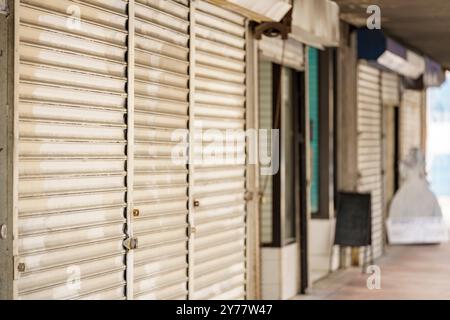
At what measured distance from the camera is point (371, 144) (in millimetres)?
12930

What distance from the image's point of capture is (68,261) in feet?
16.4

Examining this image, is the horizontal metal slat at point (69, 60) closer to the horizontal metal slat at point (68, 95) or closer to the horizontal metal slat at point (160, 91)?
the horizontal metal slat at point (68, 95)

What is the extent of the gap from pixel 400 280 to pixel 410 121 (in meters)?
6.71

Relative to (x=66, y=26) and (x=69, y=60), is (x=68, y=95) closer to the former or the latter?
(x=69, y=60)

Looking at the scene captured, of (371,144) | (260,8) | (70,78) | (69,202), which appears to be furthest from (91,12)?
(371,144)

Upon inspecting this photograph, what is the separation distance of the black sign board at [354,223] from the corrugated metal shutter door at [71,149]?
5663 mm

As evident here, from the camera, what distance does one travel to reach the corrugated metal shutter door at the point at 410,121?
15.9 m

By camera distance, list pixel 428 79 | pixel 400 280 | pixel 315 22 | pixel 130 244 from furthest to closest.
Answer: pixel 428 79
pixel 400 280
pixel 315 22
pixel 130 244

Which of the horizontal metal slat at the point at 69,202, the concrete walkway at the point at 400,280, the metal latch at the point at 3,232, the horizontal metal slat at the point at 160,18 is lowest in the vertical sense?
the concrete walkway at the point at 400,280

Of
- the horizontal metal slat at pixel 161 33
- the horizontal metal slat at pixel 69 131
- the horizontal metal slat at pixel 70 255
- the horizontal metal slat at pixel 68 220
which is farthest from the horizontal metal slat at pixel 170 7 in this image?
the horizontal metal slat at pixel 70 255

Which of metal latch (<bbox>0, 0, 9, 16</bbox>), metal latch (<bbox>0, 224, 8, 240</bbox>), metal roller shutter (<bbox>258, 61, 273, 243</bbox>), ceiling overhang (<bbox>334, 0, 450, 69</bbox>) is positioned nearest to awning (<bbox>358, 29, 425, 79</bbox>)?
ceiling overhang (<bbox>334, 0, 450, 69</bbox>)

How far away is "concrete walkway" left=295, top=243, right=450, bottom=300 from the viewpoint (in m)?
9.57

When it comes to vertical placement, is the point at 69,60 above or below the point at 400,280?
above
